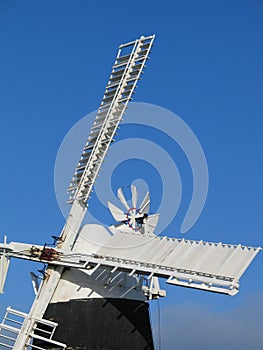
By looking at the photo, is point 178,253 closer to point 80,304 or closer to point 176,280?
point 176,280

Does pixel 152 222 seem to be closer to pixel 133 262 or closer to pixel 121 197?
pixel 121 197

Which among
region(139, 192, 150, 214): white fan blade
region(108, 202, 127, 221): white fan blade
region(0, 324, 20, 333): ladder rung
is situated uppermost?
region(139, 192, 150, 214): white fan blade

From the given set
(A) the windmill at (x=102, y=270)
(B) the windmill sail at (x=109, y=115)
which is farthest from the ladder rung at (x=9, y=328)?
(B) the windmill sail at (x=109, y=115)

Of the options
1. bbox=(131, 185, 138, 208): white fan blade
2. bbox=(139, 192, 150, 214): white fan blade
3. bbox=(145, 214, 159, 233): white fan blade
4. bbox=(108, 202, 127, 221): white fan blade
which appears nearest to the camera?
bbox=(145, 214, 159, 233): white fan blade

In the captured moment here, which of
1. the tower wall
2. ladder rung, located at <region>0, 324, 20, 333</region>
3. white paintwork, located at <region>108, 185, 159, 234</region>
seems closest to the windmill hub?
white paintwork, located at <region>108, 185, 159, 234</region>

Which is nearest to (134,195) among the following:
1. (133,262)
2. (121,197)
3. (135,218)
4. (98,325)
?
(121,197)

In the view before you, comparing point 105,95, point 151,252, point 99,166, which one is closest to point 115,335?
point 151,252

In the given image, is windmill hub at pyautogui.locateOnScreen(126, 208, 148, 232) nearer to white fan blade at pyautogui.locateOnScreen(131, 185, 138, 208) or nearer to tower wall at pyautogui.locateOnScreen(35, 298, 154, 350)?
white fan blade at pyautogui.locateOnScreen(131, 185, 138, 208)

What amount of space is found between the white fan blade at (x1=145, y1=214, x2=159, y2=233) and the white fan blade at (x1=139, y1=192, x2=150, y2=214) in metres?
0.40

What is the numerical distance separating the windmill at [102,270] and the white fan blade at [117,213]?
4cm

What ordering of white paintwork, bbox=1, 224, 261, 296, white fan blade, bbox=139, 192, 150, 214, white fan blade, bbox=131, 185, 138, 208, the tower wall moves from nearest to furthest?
white paintwork, bbox=1, 224, 261, 296, the tower wall, white fan blade, bbox=139, 192, 150, 214, white fan blade, bbox=131, 185, 138, 208

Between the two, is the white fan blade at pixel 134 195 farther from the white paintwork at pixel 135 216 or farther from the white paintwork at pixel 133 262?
the white paintwork at pixel 133 262

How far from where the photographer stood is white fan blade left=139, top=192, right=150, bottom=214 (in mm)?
29109

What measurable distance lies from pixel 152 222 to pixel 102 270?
11.1 ft
